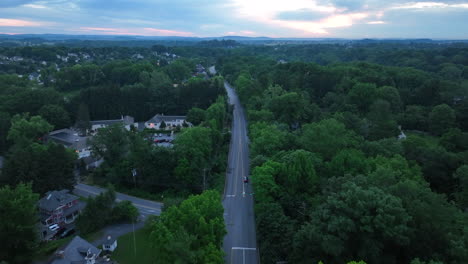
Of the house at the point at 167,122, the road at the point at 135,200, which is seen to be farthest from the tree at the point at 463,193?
the house at the point at 167,122

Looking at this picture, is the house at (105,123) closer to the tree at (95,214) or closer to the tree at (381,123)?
the tree at (95,214)

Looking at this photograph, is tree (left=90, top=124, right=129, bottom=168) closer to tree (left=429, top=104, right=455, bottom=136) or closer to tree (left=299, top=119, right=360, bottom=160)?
tree (left=299, top=119, right=360, bottom=160)

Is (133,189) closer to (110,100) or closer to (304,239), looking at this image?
(304,239)

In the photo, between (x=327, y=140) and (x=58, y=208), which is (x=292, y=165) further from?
(x=58, y=208)

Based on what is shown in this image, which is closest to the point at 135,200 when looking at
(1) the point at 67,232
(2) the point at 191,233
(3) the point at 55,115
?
(1) the point at 67,232

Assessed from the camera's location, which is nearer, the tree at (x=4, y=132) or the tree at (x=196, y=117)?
the tree at (x=4, y=132)

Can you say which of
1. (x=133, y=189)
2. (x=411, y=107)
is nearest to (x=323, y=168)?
(x=133, y=189)
